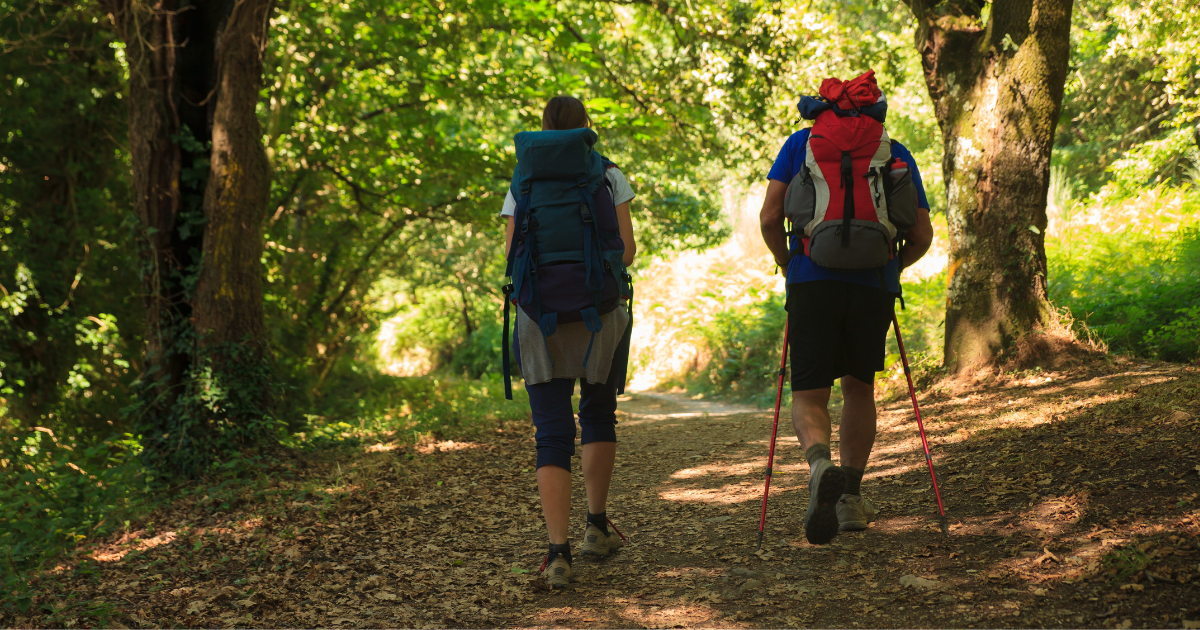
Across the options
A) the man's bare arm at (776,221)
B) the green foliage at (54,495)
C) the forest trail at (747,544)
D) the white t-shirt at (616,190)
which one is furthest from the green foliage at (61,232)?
the man's bare arm at (776,221)

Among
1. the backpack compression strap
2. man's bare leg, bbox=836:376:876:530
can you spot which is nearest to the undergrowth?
the backpack compression strap

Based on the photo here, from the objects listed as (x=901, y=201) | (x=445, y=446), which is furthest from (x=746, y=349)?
(x=901, y=201)

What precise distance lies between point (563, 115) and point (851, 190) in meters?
1.25

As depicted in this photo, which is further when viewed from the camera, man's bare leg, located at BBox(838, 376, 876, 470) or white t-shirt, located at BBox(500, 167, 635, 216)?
man's bare leg, located at BBox(838, 376, 876, 470)

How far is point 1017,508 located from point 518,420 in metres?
6.09

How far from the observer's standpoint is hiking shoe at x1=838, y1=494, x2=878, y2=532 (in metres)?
3.36

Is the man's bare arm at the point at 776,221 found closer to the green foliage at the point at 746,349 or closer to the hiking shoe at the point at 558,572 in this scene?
the hiking shoe at the point at 558,572

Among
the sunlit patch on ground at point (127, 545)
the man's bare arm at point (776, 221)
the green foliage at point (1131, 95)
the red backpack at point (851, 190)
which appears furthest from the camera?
the green foliage at point (1131, 95)

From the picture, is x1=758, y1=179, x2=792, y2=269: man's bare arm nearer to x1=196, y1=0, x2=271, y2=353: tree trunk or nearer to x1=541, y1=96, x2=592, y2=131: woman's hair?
x1=541, y1=96, x2=592, y2=131: woman's hair

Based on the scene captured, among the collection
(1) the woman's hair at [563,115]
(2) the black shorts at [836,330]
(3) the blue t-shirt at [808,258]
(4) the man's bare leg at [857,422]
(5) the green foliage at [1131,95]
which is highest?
(5) the green foliage at [1131,95]

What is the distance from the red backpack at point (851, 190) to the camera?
3025mm

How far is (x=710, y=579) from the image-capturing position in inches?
120

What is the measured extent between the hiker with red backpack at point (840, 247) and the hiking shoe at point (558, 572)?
1.00 m

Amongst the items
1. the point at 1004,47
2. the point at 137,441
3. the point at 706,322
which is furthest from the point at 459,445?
the point at 706,322
